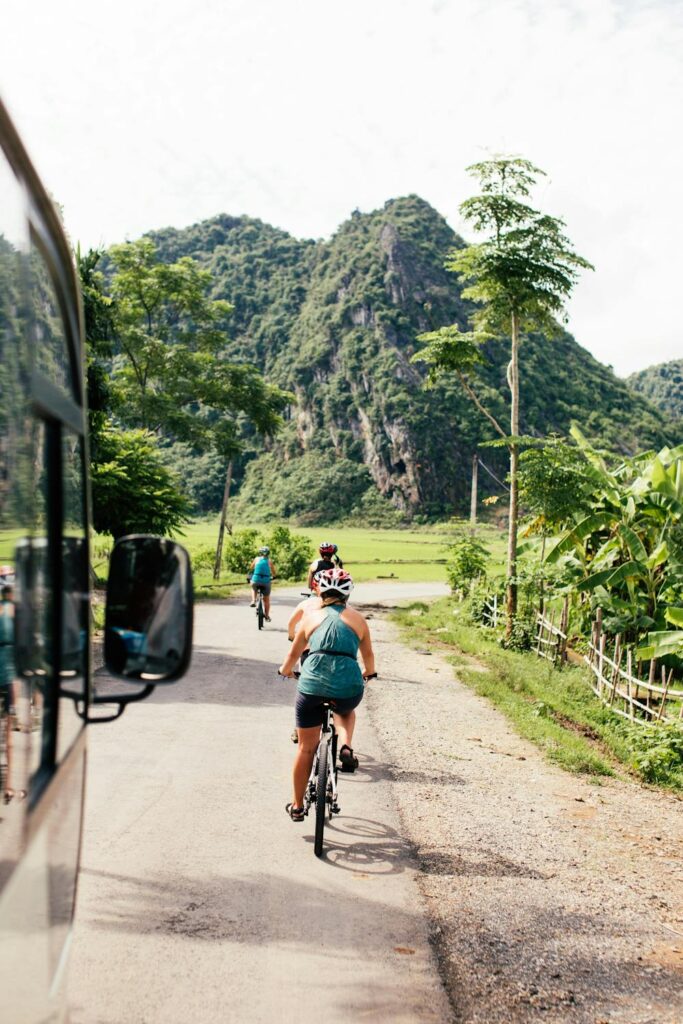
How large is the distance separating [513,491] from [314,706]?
11.8 metres

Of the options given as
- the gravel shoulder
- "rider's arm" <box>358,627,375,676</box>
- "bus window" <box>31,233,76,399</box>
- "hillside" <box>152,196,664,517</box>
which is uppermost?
"hillside" <box>152,196,664,517</box>

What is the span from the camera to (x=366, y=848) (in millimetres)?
5680

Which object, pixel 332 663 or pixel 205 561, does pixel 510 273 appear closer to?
pixel 332 663

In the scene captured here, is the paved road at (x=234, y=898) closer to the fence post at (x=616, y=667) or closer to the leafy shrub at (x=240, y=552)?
the fence post at (x=616, y=667)

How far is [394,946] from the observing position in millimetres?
4266

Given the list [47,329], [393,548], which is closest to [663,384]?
[393,548]

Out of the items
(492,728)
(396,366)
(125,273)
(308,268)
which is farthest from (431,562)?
(308,268)

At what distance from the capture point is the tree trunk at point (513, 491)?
16.8m

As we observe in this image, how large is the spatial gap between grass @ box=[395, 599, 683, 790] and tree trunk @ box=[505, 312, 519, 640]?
0.77 m

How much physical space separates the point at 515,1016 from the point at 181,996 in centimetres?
138

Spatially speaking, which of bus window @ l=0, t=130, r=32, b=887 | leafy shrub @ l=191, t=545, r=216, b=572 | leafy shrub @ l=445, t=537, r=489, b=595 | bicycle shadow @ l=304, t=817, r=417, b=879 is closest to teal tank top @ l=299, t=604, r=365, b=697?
bicycle shadow @ l=304, t=817, r=417, b=879

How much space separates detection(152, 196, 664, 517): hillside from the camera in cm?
10706

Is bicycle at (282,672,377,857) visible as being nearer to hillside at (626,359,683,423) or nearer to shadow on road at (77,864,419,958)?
shadow on road at (77,864,419,958)

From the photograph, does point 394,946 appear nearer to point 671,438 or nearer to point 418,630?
point 418,630
